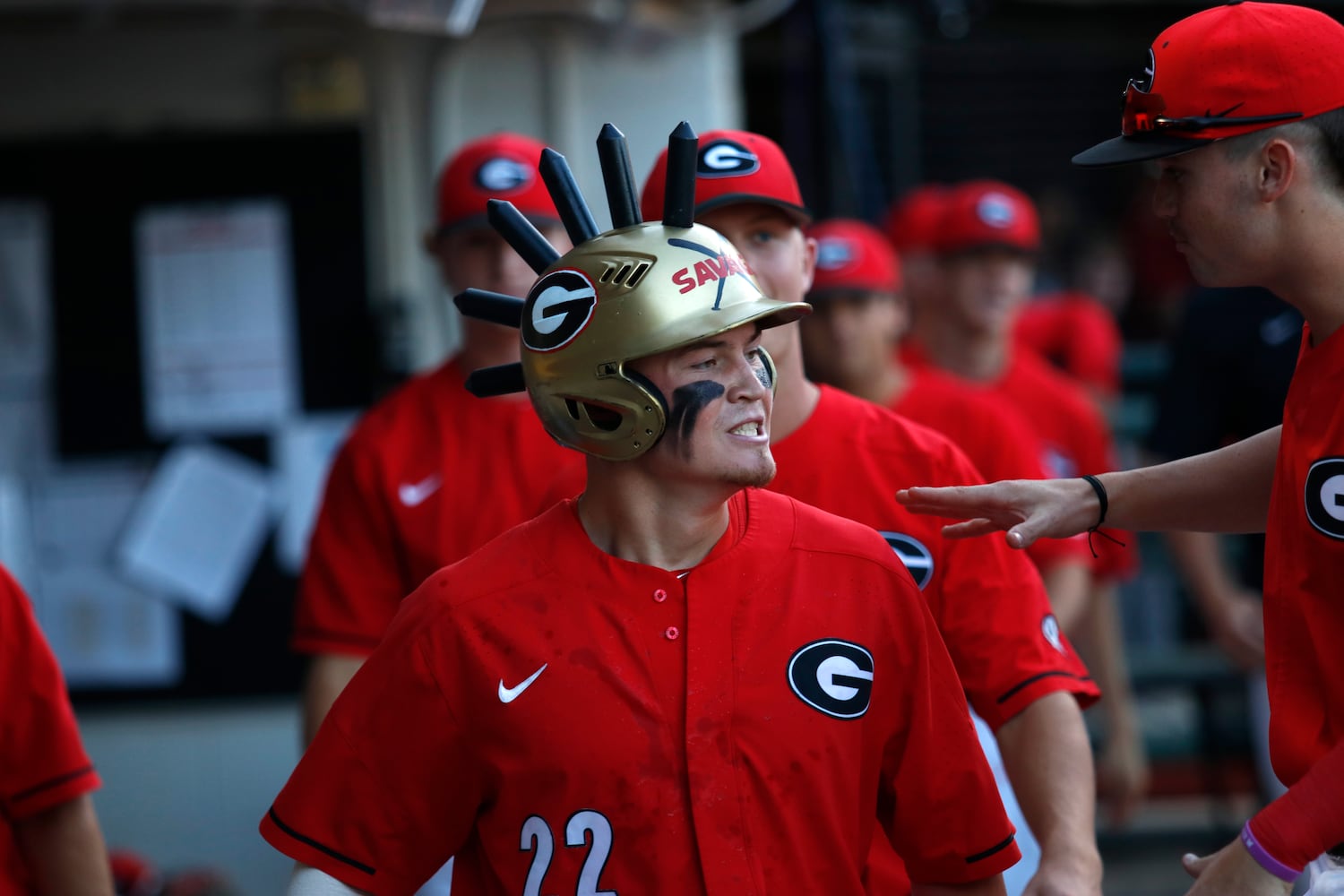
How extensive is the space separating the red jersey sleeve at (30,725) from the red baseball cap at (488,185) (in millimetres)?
1732

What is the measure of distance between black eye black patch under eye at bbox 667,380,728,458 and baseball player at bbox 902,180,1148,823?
4.12 m

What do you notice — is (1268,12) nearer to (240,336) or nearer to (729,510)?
(729,510)

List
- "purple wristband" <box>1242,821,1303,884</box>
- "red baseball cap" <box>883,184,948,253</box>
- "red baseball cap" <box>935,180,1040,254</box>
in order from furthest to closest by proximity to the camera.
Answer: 1. "red baseball cap" <box>883,184,948,253</box>
2. "red baseball cap" <box>935,180,1040,254</box>
3. "purple wristband" <box>1242,821,1303,884</box>

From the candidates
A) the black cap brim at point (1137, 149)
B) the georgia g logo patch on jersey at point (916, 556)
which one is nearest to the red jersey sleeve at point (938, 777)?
the georgia g logo patch on jersey at point (916, 556)

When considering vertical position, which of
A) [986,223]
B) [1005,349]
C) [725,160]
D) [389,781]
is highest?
[725,160]

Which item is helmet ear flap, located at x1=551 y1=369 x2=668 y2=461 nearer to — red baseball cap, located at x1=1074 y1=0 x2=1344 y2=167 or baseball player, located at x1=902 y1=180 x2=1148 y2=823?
red baseball cap, located at x1=1074 y1=0 x2=1344 y2=167

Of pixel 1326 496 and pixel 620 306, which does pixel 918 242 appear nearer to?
pixel 1326 496

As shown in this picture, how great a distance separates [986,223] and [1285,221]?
180 inches

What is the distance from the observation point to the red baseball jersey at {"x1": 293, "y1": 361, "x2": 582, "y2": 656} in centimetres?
446

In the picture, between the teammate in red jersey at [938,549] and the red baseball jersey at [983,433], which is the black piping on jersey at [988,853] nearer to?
the teammate in red jersey at [938,549]

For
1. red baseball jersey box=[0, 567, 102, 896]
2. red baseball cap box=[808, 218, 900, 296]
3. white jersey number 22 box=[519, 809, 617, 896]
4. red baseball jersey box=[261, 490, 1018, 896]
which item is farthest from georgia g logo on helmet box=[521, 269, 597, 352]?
red baseball cap box=[808, 218, 900, 296]

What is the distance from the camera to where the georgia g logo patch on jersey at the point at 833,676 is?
2760 millimetres

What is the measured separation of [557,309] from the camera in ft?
9.18

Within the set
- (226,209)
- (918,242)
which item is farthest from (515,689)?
(918,242)
